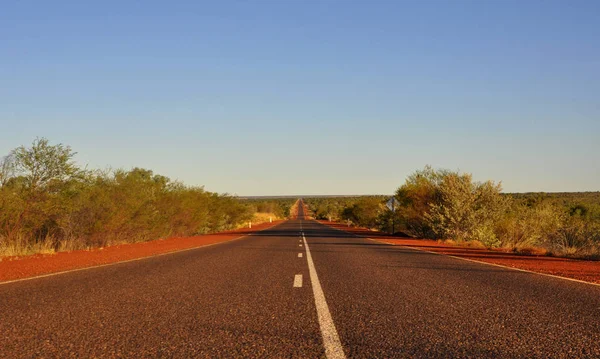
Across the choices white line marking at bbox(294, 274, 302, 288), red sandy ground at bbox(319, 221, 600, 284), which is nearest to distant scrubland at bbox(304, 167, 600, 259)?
red sandy ground at bbox(319, 221, 600, 284)

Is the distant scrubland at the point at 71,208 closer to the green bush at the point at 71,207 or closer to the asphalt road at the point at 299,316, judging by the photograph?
the green bush at the point at 71,207

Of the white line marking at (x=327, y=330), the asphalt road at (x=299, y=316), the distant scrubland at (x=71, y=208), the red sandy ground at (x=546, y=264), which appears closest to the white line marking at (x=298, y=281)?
the asphalt road at (x=299, y=316)

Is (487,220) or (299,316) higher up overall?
(487,220)

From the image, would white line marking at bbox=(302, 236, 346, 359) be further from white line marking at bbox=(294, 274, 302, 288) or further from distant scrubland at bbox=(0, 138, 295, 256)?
distant scrubland at bbox=(0, 138, 295, 256)

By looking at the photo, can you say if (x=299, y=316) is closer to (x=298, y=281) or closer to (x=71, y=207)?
(x=298, y=281)

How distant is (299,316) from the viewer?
6.59m

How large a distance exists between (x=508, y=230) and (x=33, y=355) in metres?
28.7

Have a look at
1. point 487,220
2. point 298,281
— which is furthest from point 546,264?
point 487,220

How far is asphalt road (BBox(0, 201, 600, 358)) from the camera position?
16.4 ft

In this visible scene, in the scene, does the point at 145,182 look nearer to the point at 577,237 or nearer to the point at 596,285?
the point at 577,237

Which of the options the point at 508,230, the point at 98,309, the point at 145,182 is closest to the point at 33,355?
the point at 98,309

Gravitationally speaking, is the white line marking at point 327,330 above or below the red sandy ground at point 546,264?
below

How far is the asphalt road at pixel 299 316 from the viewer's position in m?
4.99

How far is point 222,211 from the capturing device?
48031mm
